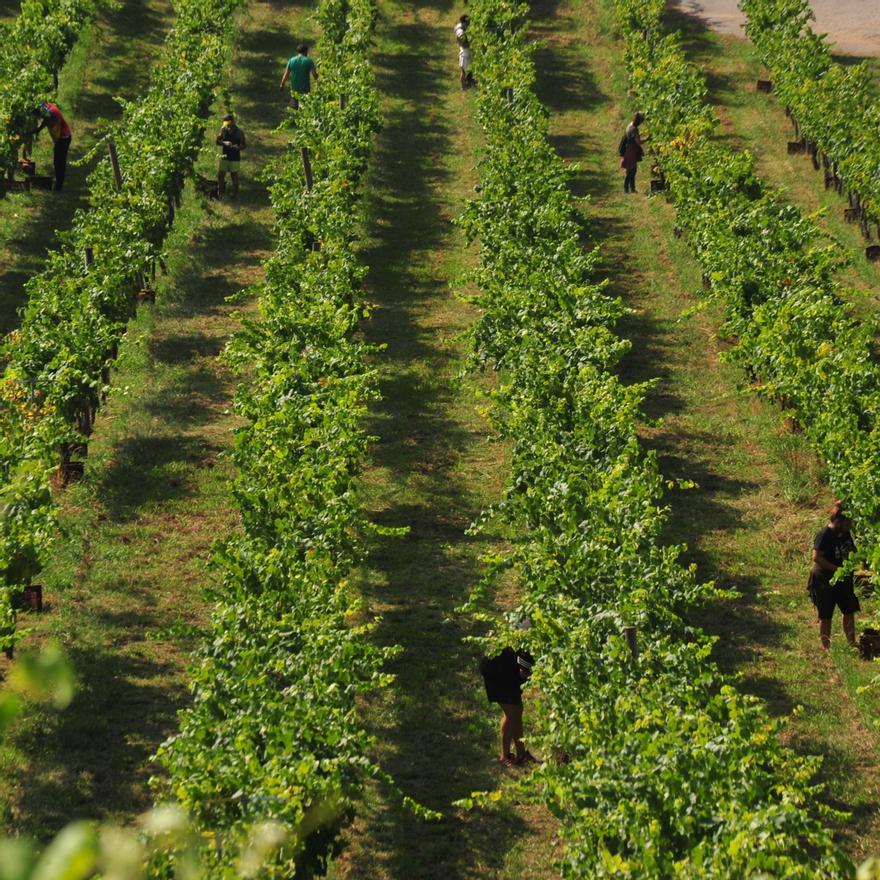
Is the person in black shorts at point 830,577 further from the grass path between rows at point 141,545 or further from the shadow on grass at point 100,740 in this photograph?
the shadow on grass at point 100,740

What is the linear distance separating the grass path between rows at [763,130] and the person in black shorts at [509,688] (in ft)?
32.1

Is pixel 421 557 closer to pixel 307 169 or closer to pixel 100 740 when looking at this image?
pixel 100 740

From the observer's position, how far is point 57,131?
21.0 metres

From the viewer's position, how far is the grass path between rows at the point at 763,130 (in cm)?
2053

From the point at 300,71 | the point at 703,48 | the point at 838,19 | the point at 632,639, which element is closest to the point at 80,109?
the point at 300,71

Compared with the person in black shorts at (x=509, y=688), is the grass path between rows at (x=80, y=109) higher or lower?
lower

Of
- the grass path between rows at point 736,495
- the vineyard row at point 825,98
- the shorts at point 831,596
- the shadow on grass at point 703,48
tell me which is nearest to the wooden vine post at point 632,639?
the grass path between rows at point 736,495

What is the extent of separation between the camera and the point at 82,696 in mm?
10844

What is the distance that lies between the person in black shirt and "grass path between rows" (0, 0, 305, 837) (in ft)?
2.63

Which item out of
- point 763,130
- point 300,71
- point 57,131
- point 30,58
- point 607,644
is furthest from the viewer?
point 763,130

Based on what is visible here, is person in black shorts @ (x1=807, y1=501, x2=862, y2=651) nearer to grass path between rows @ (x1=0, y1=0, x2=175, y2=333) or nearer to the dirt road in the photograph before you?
grass path between rows @ (x1=0, y1=0, x2=175, y2=333)

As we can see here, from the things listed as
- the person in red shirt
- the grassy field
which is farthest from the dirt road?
the person in red shirt

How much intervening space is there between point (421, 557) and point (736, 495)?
12.0 ft

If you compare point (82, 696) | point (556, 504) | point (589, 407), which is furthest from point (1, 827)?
point (589, 407)
